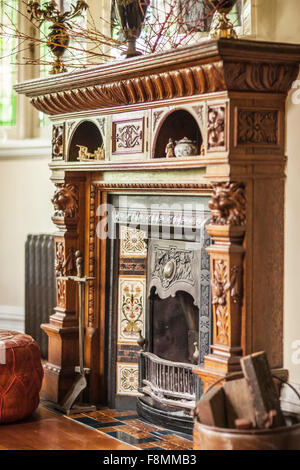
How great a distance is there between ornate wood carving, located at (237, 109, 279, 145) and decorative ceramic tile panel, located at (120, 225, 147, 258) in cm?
118

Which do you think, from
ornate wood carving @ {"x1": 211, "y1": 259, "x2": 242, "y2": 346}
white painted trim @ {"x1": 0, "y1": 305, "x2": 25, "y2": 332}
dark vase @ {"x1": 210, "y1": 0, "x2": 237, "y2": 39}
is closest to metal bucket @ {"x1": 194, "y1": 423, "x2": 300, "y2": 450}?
ornate wood carving @ {"x1": 211, "y1": 259, "x2": 242, "y2": 346}

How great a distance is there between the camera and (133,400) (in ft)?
15.1

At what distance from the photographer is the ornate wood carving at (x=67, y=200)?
15.7ft

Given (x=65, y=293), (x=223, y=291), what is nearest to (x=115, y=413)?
(x=65, y=293)

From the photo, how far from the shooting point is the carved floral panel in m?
4.06

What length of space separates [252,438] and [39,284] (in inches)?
126

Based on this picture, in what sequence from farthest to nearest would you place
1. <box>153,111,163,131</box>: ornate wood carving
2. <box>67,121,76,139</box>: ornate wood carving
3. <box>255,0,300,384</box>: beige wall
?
1. <box>67,121,76,139</box>: ornate wood carving
2. <box>153,111,163,131</box>: ornate wood carving
3. <box>255,0,300,384</box>: beige wall

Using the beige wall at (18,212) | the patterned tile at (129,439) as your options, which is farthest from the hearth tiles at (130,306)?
the beige wall at (18,212)

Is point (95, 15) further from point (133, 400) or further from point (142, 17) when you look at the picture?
point (133, 400)

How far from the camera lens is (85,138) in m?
4.82

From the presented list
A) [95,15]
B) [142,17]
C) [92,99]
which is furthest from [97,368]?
[95,15]

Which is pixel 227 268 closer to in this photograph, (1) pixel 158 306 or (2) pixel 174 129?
(2) pixel 174 129

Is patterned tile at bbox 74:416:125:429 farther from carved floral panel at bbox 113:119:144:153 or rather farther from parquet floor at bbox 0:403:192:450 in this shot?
carved floral panel at bbox 113:119:144:153
